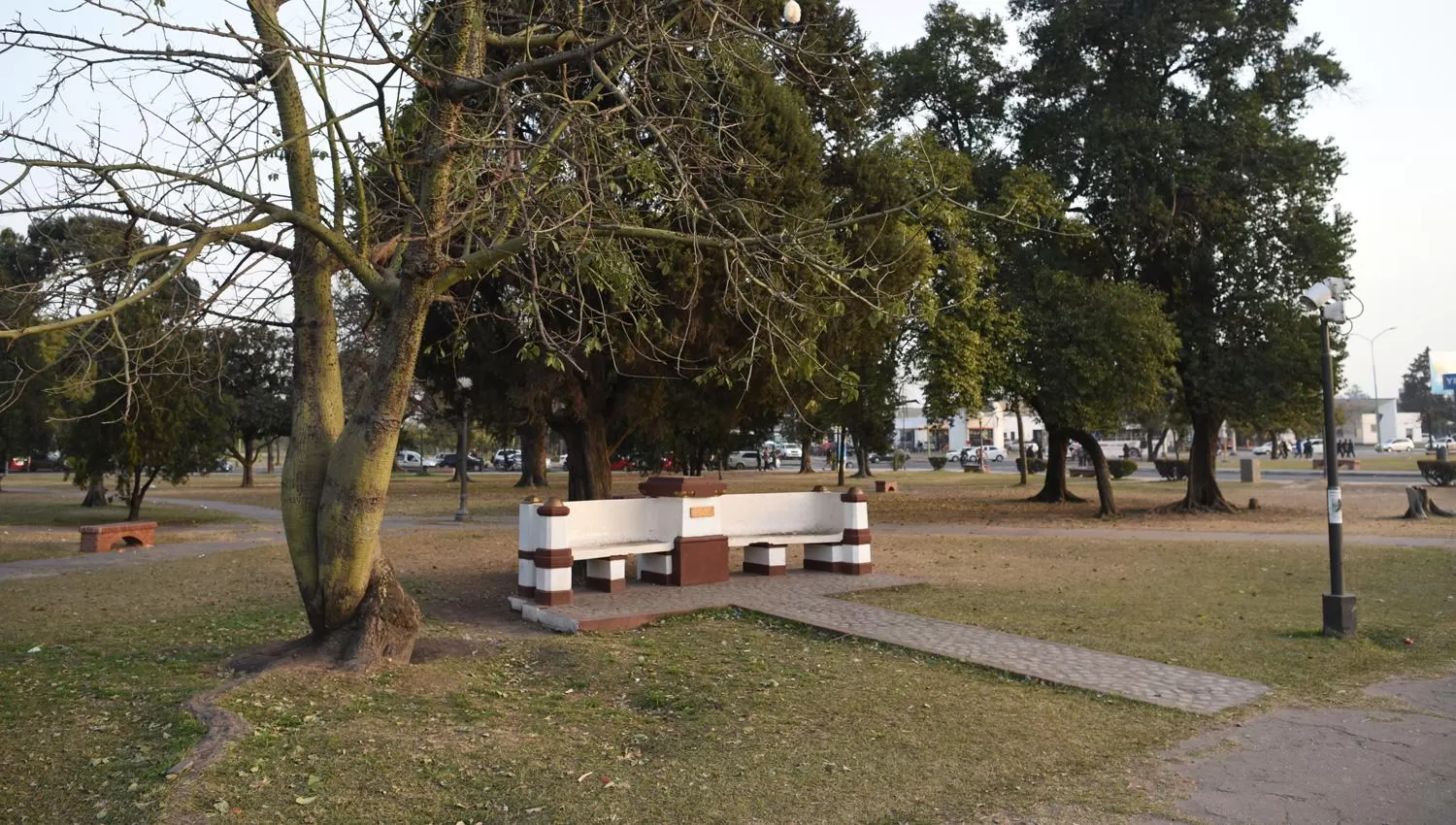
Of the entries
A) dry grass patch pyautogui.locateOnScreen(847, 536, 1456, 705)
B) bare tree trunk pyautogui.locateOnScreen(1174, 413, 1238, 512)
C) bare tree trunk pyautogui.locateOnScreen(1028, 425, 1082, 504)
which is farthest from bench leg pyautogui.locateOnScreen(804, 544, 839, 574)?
bare tree trunk pyautogui.locateOnScreen(1028, 425, 1082, 504)

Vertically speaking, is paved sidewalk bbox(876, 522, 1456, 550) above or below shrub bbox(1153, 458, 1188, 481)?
below

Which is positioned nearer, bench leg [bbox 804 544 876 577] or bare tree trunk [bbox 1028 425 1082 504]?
bench leg [bbox 804 544 876 577]

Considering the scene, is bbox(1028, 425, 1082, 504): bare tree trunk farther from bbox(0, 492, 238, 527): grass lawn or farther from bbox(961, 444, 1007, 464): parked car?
bbox(961, 444, 1007, 464): parked car

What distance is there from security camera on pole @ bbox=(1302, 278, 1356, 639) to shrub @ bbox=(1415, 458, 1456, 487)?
2685 centimetres

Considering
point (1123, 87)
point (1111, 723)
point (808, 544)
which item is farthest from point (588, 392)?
point (1123, 87)

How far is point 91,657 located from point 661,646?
4.52 metres

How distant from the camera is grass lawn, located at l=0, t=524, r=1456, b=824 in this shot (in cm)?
491

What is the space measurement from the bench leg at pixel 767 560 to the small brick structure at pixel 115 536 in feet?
40.0

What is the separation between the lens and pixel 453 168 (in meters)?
7.79

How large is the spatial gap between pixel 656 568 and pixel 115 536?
12.0 metres

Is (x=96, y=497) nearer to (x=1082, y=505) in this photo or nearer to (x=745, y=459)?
(x=1082, y=505)

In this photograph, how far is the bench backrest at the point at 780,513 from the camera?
12553mm

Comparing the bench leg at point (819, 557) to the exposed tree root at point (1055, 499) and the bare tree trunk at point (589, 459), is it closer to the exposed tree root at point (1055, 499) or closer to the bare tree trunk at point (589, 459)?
the bare tree trunk at point (589, 459)

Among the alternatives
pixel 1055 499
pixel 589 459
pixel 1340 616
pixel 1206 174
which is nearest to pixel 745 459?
pixel 1055 499
